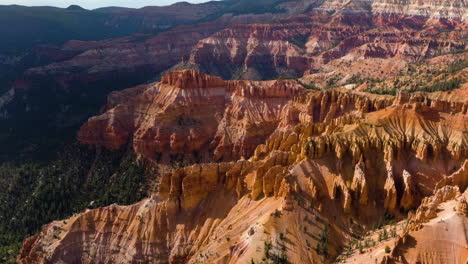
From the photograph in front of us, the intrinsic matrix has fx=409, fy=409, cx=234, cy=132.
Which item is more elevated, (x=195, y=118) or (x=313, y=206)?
(x=313, y=206)

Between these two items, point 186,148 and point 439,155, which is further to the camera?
point 186,148

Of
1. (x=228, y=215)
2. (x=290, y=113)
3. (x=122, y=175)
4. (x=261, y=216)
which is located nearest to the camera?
(x=261, y=216)

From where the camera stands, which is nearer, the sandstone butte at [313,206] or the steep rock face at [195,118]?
the sandstone butte at [313,206]

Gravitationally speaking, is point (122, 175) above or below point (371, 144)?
below

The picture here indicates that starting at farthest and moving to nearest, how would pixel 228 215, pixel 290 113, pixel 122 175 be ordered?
pixel 290 113
pixel 122 175
pixel 228 215

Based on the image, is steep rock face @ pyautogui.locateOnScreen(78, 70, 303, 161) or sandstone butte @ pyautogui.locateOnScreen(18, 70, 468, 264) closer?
sandstone butte @ pyautogui.locateOnScreen(18, 70, 468, 264)

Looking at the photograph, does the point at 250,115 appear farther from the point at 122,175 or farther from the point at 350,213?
the point at 350,213

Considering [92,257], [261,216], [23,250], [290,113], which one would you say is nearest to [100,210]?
[92,257]

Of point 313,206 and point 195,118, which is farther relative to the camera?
point 195,118
